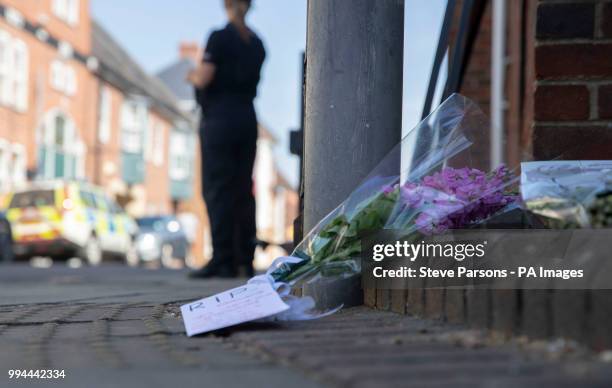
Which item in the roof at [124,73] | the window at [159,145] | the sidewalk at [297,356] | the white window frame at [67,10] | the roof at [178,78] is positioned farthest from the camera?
the roof at [178,78]

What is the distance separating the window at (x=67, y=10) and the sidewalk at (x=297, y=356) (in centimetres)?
3075

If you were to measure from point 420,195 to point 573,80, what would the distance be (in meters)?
0.93

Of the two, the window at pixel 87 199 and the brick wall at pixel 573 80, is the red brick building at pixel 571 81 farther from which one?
the window at pixel 87 199

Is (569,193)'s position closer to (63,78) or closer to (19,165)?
(19,165)

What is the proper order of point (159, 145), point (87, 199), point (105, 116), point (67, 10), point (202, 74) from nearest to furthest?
point (202, 74) < point (87, 199) < point (67, 10) < point (105, 116) < point (159, 145)

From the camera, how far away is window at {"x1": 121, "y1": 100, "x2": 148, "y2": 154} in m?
41.5

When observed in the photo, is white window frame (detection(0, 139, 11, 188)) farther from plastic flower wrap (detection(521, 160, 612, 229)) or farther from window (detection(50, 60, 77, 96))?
plastic flower wrap (detection(521, 160, 612, 229))

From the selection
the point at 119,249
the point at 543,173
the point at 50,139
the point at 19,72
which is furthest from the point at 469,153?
the point at 50,139

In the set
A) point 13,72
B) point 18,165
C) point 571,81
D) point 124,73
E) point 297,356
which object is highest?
point 124,73

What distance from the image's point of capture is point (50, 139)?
32.1m

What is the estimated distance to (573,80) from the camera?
396 centimetres

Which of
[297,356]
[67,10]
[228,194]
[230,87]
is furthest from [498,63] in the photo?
[67,10]

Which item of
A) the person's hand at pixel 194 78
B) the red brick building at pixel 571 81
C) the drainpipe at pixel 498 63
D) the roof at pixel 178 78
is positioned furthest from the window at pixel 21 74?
the roof at pixel 178 78

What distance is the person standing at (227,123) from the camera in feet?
24.3
